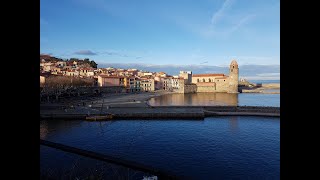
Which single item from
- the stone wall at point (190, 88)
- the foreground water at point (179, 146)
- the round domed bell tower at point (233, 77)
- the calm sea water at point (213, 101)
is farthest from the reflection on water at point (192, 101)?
the stone wall at point (190, 88)

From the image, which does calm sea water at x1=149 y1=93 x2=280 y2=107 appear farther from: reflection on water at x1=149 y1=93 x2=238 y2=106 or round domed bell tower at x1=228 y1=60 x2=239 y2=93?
round domed bell tower at x1=228 y1=60 x2=239 y2=93

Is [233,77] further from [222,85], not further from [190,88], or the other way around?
[190,88]

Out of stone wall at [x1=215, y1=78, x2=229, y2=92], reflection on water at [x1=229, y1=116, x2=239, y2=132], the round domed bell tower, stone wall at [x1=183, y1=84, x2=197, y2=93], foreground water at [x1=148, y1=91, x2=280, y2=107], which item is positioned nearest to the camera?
reflection on water at [x1=229, y1=116, x2=239, y2=132]

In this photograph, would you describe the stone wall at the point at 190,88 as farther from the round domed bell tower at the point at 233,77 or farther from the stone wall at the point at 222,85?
the round domed bell tower at the point at 233,77

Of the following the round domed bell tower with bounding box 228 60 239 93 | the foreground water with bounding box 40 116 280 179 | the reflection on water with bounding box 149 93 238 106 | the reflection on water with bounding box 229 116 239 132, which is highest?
the round domed bell tower with bounding box 228 60 239 93

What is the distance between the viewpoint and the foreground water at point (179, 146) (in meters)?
10.7

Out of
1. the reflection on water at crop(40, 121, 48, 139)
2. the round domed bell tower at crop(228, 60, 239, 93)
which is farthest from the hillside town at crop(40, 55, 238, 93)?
the reflection on water at crop(40, 121, 48, 139)

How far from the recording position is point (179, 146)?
46.9 ft

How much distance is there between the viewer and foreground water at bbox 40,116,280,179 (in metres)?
10.7
